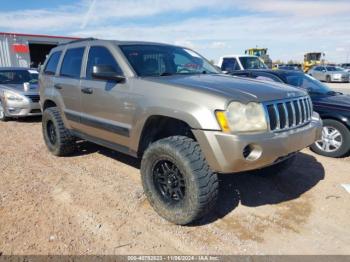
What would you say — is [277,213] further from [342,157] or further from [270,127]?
[342,157]

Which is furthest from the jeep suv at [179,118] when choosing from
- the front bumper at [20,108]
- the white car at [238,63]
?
the white car at [238,63]

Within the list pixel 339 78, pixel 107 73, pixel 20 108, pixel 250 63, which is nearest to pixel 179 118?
pixel 107 73

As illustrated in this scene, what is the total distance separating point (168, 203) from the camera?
342 cm

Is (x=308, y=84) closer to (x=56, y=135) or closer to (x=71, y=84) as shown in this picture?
(x=71, y=84)

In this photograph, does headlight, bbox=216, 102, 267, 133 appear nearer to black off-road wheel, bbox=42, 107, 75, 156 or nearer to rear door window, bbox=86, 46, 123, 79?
rear door window, bbox=86, 46, 123, 79

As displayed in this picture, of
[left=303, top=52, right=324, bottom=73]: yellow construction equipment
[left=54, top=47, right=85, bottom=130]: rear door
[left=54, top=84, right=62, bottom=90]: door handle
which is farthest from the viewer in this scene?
[left=303, top=52, right=324, bottom=73]: yellow construction equipment

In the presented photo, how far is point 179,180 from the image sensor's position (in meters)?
3.30

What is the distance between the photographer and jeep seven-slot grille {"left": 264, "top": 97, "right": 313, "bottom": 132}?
3.13 m

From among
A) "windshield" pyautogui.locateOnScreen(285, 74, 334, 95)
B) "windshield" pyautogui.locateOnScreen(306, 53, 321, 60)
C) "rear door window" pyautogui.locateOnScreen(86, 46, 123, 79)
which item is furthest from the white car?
"windshield" pyautogui.locateOnScreen(306, 53, 321, 60)

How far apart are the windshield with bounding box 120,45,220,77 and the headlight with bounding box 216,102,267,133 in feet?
4.10

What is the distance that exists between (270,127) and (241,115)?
0.33 m

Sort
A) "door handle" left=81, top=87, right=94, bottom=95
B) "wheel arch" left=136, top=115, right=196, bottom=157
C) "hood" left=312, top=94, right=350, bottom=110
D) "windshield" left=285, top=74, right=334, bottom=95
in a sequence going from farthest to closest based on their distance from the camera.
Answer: "windshield" left=285, top=74, right=334, bottom=95, "hood" left=312, top=94, right=350, bottom=110, "door handle" left=81, top=87, right=94, bottom=95, "wheel arch" left=136, top=115, right=196, bottom=157

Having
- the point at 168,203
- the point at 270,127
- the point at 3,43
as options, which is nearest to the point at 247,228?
the point at 168,203

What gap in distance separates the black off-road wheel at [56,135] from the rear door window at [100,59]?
1.25 metres
